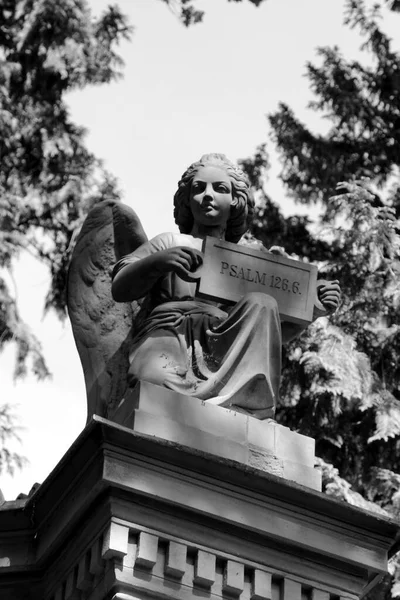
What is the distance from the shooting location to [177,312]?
8.41 m

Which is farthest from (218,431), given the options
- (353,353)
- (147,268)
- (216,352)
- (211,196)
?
(353,353)

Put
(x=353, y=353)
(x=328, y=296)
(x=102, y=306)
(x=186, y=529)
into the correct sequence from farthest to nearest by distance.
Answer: (x=353, y=353) → (x=102, y=306) → (x=328, y=296) → (x=186, y=529)

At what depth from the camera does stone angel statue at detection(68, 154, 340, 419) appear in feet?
26.3

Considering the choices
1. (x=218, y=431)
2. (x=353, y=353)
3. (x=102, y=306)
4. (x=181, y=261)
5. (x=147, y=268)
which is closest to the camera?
(x=218, y=431)

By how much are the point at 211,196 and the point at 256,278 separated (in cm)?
79

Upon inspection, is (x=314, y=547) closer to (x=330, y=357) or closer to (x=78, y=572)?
(x=78, y=572)

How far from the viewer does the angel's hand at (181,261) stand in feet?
26.8

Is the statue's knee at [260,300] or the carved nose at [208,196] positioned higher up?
the carved nose at [208,196]

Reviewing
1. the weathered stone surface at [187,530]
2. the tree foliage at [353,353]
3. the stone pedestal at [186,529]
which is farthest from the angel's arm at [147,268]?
the tree foliage at [353,353]

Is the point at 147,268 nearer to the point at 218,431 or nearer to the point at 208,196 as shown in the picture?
the point at 208,196

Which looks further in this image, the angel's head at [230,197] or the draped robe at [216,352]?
the angel's head at [230,197]

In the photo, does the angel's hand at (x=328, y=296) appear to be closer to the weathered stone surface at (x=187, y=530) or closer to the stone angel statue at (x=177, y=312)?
the stone angel statue at (x=177, y=312)

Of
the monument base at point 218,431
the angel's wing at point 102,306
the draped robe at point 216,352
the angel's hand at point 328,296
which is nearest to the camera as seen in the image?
the monument base at point 218,431

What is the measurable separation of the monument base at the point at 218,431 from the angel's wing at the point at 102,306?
995 mm
